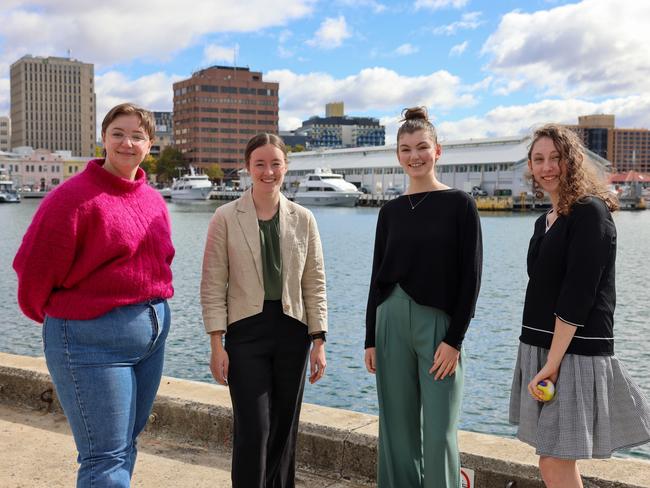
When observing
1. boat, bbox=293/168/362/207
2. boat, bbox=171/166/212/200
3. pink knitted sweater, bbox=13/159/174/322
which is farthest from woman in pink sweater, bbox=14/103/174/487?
boat, bbox=171/166/212/200

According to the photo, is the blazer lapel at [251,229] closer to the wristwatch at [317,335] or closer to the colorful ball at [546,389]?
the wristwatch at [317,335]

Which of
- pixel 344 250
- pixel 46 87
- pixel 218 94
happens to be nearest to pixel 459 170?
pixel 344 250

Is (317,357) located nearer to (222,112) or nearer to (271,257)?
(271,257)

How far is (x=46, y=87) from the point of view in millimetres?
179125

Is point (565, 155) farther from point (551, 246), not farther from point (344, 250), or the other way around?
point (344, 250)

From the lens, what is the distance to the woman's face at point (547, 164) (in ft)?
9.88

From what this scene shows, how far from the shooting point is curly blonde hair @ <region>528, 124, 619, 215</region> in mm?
2900

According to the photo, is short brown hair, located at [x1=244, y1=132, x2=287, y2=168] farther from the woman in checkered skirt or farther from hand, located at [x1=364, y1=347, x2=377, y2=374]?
the woman in checkered skirt

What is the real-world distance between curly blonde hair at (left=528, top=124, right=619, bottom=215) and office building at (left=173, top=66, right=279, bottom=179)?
141 metres

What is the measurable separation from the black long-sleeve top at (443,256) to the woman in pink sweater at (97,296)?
1.06 m

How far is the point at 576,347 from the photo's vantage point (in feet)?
9.32

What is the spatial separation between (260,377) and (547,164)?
1.54 m

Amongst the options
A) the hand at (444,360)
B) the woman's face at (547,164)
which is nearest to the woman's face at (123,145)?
the hand at (444,360)

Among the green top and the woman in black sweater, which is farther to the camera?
the green top
